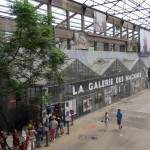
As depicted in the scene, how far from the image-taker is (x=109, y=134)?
19.0 metres

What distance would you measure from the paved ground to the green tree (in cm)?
482

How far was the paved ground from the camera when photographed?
54.1 ft

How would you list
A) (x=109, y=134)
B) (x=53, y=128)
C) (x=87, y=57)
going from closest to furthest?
(x=53, y=128), (x=109, y=134), (x=87, y=57)

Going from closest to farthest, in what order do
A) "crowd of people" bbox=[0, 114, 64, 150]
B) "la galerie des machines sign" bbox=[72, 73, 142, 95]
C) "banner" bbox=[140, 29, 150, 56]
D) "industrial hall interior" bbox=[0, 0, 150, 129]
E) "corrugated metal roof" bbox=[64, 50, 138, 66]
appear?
"crowd of people" bbox=[0, 114, 64, 150], "industrial hall interior" bbox=[0, 0, 150, 129], "la galerie des machines sign" bbox=[72, 73, 142, 95], "corrugated metal roof" bbox=[64, 50, 138, 66], "banner" bbox=[140, 29, 150, 56]

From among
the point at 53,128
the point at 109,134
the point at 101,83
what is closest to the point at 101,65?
the point at 101,83

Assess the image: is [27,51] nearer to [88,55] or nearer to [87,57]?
[87,57]

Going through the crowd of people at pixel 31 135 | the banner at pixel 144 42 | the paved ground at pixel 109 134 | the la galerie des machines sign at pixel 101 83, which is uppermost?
the banner at pixel 144 42

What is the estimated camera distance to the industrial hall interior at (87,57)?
1980cm

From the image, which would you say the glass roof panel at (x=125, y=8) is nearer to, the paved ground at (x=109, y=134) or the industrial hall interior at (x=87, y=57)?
the industrial hall interior at (x=87, y=57)

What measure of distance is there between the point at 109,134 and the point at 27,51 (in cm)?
874

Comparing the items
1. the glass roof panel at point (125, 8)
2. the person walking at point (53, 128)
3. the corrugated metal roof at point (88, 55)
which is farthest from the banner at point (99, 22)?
the person walking at point (53, 128)

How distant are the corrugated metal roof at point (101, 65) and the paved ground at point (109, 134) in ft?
13.9

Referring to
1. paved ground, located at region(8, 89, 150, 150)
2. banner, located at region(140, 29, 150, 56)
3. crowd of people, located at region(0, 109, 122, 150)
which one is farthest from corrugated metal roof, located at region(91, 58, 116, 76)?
banner, located at region(140, 29, 150, 56)

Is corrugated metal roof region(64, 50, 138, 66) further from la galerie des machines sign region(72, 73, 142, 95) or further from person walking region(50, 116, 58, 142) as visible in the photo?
person walking region(50, 116, 58, 142)
